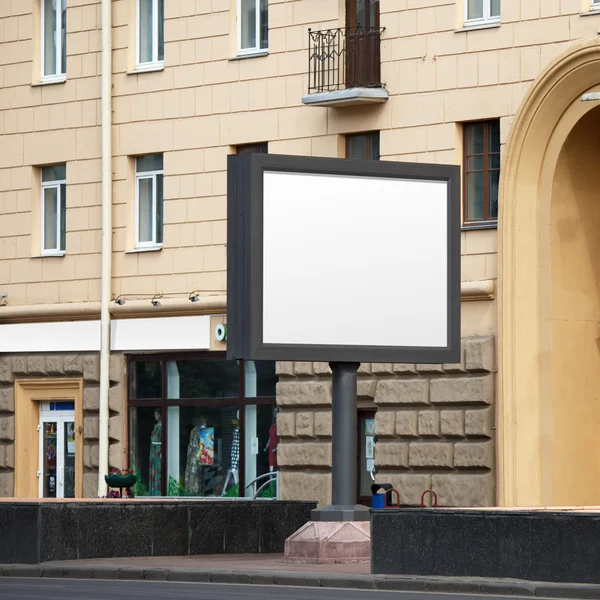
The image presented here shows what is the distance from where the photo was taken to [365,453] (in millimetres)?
32938

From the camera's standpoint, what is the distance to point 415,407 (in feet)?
104

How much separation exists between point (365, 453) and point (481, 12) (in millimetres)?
7393

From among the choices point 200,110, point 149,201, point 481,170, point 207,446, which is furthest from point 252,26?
point 207,446

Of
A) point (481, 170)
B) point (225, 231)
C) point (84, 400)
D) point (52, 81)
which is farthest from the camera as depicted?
point (52, 81)

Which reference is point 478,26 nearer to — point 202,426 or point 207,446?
point 202,426

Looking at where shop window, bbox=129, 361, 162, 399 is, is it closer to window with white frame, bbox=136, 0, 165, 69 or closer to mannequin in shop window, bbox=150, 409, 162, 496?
mannequin in shop window, bbox=150, 409, 162, 496

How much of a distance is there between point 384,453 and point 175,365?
16.8 ft

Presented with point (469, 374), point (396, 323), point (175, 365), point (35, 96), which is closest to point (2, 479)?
point (175, 365)

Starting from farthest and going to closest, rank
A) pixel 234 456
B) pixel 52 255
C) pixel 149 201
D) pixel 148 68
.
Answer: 1. pixel 52 255
2. pixel 149 201
3. pixel 148 68
4. pixel 234 456

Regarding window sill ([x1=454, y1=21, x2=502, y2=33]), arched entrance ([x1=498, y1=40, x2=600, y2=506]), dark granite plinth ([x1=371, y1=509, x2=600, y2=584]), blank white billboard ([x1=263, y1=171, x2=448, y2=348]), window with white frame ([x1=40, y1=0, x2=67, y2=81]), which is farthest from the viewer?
window with white frame ([x1=40, y1=0, x2=67, y2=81])

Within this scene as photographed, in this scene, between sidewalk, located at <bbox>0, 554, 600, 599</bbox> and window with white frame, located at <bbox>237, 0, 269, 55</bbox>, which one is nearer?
sidewalk, located at <bbox>0, 554, 600, 599</bbox>

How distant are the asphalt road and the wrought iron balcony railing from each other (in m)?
11.8

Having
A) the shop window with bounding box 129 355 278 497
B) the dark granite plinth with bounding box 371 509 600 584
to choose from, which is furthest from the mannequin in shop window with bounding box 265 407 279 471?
the dark granite plinth with bounding box 371 509 600 584

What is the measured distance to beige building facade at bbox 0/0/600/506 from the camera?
101 feet
